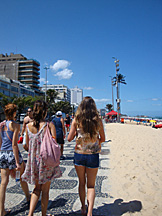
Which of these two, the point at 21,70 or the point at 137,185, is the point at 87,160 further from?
the point at 21,70

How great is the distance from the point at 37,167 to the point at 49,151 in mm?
335

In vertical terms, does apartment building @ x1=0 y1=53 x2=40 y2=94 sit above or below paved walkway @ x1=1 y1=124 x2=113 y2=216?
above

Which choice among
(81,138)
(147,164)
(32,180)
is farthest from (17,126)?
(147,164)

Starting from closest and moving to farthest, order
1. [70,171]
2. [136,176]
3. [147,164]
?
[136,176]
[70,171]
[147,164]

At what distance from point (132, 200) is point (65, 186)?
149 cm

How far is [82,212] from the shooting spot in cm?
269

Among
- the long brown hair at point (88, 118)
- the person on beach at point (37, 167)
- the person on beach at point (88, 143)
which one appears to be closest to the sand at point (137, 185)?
the person on beach at point (88, 143)

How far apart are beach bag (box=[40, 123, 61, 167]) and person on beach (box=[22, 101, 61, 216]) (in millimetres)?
90

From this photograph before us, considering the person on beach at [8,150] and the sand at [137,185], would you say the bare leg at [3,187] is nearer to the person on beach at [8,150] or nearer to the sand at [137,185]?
the person on beach at [8,150]

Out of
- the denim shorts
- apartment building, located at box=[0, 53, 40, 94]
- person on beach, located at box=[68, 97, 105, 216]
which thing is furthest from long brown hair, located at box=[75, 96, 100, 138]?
apartment building, located at box=[0, 53, 40, 94]

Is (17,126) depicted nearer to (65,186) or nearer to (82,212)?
(82,212)

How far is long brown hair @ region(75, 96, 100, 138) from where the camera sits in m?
2.53

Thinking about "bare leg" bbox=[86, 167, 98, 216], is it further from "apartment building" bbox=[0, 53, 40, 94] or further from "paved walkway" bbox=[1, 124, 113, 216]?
"apartment building" bbox=[0, 53, 40, 94]

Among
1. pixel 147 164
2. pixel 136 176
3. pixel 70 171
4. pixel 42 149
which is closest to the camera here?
pixel 42 149
